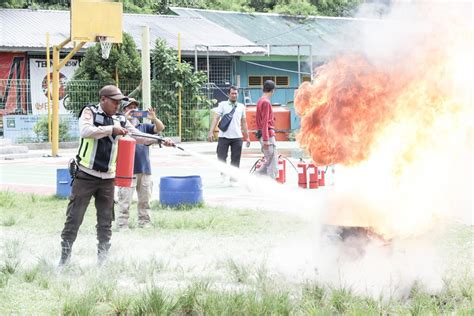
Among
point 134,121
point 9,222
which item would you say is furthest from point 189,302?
point 9,222

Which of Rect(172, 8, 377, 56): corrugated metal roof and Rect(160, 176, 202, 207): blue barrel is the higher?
Rect(172, 8, 377, 56): corrugated metal roof

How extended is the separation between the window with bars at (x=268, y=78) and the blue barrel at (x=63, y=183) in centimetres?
2537

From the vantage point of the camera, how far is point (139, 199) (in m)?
11.4

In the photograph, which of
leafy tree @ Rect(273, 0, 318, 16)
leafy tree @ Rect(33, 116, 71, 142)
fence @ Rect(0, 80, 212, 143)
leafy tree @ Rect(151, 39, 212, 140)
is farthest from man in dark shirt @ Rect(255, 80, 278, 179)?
leafy tree @ Rect(273, 0, 318, 16)

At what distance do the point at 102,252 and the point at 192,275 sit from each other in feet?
3.94

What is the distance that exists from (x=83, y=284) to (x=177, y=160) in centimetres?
1625

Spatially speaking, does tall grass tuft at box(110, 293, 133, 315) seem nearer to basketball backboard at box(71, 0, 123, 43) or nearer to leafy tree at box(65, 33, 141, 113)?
basketball backboard at box(71, 0, 123, 43)

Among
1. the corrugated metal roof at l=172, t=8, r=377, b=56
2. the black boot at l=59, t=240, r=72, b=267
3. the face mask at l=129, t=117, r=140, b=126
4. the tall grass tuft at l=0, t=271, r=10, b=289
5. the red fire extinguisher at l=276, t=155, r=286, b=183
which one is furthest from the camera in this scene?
the corrugated metal roof at l=172, t=8, r=377, b=56

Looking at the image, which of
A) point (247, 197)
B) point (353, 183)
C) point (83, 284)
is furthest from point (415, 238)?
point (247, 197)

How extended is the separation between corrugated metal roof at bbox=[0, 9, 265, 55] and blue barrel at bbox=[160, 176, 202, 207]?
63.8ft

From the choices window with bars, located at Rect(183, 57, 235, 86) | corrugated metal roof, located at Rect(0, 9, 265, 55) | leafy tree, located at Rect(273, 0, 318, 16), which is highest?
leafy tree, located at Rect(273, 0, 318, 16)

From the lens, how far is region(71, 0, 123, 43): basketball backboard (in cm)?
2419

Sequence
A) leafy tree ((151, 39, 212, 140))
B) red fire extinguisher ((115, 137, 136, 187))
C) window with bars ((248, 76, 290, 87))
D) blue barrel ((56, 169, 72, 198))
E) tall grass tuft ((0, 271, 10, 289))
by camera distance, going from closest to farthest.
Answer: tall grass tuft ((0, 271, 10, 289)) < red fire extinguisher ((115, 137, 136, 187)) < blue barrel ((56, 169, 72, 198)) < leafy tree ((151, 39, 212, 140)) < window with bars ((248, 76, 290, 87))

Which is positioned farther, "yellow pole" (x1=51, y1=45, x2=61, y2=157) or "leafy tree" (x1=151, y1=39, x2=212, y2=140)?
"leafy tree" (x1=151, y1=39, x2=212, y2=140)
